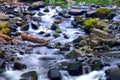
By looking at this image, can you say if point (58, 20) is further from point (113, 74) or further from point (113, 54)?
point (113, 74)

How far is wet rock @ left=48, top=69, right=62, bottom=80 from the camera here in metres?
8.00

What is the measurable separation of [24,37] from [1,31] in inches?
32.0

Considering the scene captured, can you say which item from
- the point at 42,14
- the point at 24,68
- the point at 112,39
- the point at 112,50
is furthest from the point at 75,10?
the point at 24,68

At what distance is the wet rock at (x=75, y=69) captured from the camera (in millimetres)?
8430

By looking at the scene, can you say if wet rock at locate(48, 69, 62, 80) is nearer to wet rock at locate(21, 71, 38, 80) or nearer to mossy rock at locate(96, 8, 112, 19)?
wet rock at locate(21, 71, 38, 80)

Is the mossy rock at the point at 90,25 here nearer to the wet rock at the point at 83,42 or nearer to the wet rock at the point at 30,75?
the wet rock at the point at 83,42

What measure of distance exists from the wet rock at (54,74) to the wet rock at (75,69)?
0.39 meters

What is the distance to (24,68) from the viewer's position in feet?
29.1

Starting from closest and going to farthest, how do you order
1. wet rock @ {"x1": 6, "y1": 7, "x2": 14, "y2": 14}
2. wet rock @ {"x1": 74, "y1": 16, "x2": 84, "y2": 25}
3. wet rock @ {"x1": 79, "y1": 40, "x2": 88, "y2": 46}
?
1. wet rock @ {"x1": 79, "y1": 40, "x2": 88, "y2": 46}
2. wet rock @ {"x1": 74, "y1": 16, "x2": 84, "y2": 25}
3. wet rock @ {"x1": 6, "y1": 7, "x2": 14, "y2": 14}

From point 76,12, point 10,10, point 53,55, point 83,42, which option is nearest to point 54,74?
point 53,55

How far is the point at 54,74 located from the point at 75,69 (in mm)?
650

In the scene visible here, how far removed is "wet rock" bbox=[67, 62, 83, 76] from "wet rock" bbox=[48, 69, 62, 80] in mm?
392

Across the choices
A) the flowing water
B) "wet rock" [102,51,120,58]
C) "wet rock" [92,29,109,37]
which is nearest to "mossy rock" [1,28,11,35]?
the flowing water

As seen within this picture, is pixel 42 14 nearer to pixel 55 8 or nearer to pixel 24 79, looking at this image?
pixel 55 8
